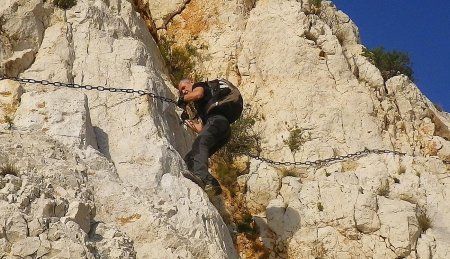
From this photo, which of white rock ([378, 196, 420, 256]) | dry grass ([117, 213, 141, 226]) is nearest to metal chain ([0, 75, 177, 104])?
dry grass ([117, 213, 141, 226])

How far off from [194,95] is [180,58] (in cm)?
610

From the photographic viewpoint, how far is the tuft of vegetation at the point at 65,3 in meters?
12.6

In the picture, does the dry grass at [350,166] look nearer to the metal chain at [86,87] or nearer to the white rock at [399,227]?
the white rock at [399,227]

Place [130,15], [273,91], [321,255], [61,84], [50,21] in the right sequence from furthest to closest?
1. [273,91]
2. [130,15]
3. [50,21]
4. [321,255]
5. [61,84]

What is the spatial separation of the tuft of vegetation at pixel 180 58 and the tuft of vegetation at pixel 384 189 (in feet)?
17.4

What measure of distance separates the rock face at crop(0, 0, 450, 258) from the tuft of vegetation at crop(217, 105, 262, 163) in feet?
0.76

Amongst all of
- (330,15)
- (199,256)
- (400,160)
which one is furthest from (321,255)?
(330,15)

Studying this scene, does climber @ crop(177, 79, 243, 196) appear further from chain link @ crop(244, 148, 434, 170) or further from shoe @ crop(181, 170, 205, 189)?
chain link @ crop(244, 148, 434, 170)

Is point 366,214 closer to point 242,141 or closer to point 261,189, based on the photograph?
point 261,189

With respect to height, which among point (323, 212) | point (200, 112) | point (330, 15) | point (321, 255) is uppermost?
point (330, 15)

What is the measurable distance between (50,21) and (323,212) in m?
5.66

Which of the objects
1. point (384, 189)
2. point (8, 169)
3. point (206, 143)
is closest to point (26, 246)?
point (8, 169)

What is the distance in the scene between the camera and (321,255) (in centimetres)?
1127

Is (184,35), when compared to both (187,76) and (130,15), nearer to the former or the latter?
(187,76)
